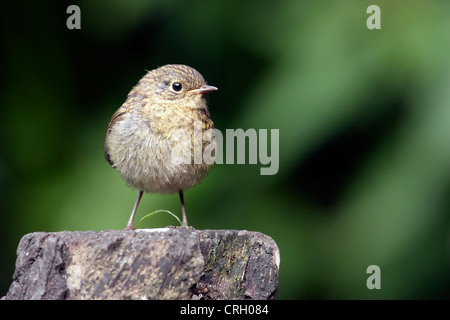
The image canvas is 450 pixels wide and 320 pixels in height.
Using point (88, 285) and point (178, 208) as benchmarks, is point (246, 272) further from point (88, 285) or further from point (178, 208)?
point (178, 208)

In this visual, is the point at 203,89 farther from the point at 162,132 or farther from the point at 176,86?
the point at 162,132

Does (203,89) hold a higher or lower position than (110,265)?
higher

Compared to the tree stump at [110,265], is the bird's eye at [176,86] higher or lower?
higher

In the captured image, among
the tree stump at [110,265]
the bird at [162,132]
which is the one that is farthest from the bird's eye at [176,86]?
the tree stump at [110,265]

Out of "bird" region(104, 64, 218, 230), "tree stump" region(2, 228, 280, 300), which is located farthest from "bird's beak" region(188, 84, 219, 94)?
"tree stump" region(2, 228, 280, 300)

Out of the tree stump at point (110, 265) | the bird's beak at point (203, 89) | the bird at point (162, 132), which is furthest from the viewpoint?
the bird's beak at point (203, 89)

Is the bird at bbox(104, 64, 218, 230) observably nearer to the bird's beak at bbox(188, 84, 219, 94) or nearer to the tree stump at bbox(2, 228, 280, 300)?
the bird's beak at bbox(188, 84, 219, 94)

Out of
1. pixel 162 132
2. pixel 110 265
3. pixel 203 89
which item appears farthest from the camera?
pixel 203 89

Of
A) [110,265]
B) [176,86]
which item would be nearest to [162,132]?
[176,86]

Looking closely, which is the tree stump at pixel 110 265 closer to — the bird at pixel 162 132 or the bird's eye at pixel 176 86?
the bird at pixel 162 132
